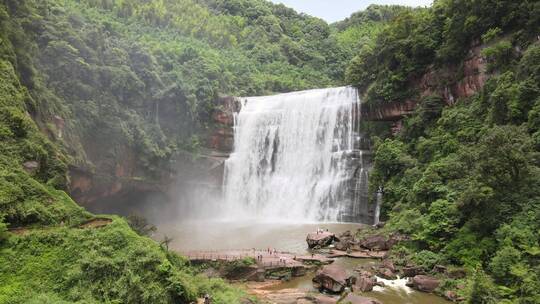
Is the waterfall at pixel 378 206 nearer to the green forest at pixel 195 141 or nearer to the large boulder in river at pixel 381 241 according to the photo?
the green forest at pixel 195 141

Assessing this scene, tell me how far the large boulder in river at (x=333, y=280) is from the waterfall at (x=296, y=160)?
14.4 metres

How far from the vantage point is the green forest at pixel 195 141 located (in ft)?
41.7

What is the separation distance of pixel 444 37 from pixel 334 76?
3576 centimetres

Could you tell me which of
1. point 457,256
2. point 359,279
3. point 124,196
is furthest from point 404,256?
point 124,196

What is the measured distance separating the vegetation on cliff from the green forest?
0.24 ft

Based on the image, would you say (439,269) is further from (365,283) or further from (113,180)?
(113,180)

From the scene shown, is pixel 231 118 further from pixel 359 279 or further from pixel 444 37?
pixel 359 279

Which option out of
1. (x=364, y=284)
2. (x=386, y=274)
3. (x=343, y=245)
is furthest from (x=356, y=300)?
(x=343, y=245)

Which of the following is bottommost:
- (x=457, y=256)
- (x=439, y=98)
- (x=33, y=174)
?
(x=457, y=256)

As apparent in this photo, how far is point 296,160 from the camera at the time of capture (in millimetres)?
36625

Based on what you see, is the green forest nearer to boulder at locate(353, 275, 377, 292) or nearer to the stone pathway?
the stone pathway

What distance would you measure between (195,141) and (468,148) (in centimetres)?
2470

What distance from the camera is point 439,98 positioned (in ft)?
97.7

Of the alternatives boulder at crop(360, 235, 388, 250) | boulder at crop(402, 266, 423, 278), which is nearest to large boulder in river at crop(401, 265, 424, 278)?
boulder at crop(402, 266, 423, 278)
